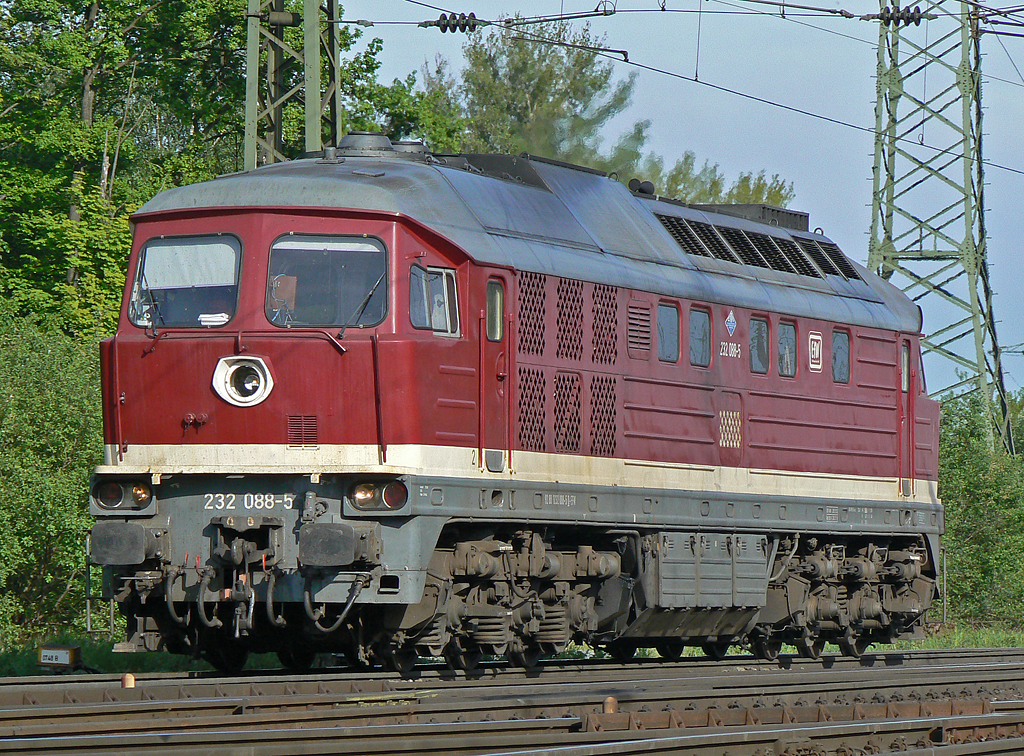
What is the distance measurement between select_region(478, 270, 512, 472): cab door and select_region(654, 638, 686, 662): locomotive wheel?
464 cm

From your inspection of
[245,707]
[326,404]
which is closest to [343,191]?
[326,404]

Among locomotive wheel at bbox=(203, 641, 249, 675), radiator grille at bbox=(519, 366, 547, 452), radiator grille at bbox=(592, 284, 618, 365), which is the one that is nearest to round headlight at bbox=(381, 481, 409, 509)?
radiator grille at bbox=(519, 366, 547, 452)

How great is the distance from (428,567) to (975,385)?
73.1 feet

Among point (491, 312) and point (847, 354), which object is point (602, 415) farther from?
point (847, 354)

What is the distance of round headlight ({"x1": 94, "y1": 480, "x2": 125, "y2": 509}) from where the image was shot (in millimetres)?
12539

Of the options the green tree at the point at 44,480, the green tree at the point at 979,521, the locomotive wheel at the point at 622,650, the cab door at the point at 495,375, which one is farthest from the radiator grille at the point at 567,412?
the green tree at the point at 979,521

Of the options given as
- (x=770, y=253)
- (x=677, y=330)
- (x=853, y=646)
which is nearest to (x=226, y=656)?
(x=677, y=330)

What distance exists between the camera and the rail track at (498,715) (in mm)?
8711

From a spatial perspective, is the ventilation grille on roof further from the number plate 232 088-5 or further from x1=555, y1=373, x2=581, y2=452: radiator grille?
the number plate 232 088-5

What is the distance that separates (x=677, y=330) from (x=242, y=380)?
468 cm

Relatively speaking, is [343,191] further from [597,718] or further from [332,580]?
[597,718]

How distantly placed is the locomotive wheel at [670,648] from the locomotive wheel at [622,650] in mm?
323

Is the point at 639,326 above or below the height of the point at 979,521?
above

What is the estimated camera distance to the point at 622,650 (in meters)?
16.5
